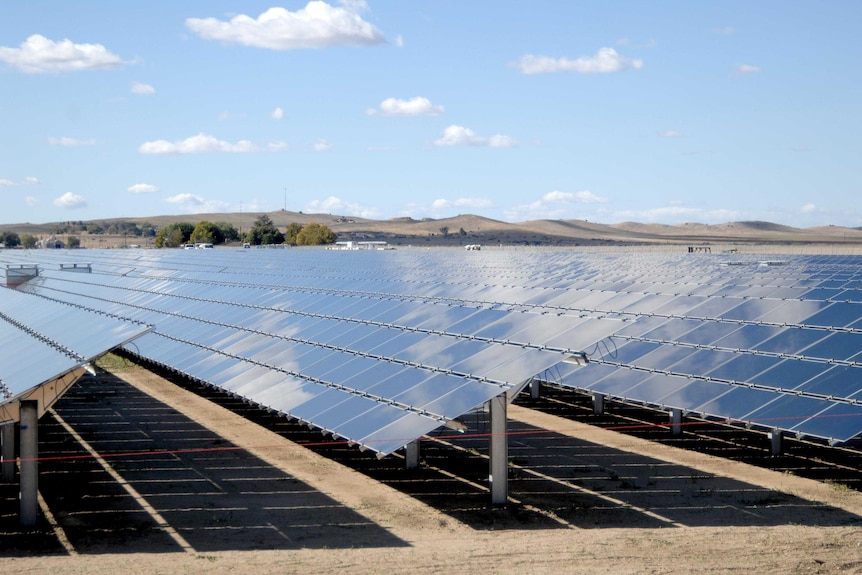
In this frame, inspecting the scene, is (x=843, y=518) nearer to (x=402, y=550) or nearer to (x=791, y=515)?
(x=791, y=515)

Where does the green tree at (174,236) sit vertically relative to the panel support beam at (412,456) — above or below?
above

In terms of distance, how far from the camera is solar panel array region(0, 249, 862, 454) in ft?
57.6

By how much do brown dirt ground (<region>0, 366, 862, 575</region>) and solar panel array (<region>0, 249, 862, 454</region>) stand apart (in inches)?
59.9

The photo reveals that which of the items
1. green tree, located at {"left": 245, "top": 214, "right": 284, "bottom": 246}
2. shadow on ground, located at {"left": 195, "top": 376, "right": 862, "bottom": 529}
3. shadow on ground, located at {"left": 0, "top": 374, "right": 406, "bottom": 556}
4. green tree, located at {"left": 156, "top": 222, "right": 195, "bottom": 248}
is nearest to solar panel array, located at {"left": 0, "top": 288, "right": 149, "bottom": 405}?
shadow on ground, located at {"left": 0, "top": 374, "right": 406, "bottom": 556}

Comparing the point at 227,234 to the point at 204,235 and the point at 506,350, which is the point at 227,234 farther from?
the point at 506,350

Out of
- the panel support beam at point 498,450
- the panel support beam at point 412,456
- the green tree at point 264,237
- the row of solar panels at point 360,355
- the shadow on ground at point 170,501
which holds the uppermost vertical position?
Result: the green tree at point 264,237

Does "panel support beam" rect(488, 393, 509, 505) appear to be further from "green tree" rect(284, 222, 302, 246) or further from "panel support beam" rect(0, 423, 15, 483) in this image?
"green tree" rect(284, 222, 302, 246)

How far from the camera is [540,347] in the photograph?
59.1 feet

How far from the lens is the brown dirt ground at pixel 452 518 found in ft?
46.9

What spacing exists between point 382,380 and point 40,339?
28.5 feet

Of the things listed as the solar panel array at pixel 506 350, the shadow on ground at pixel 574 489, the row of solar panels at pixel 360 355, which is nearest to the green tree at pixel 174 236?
the solar panel array at pixel 506 350

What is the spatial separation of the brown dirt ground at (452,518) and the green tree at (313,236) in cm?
12480

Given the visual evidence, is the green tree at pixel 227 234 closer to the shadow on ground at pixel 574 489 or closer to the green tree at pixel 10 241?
the green tree at pixel 10 241

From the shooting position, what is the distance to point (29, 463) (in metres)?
15.7
